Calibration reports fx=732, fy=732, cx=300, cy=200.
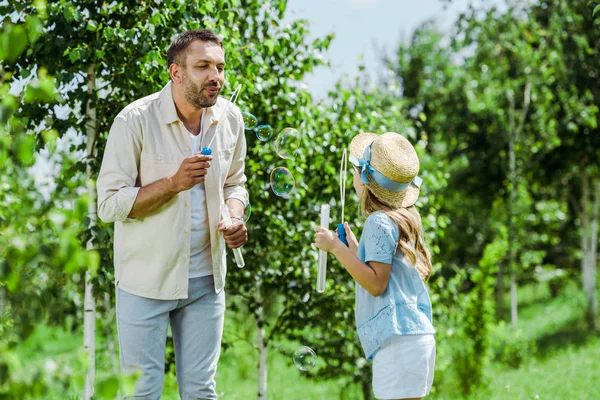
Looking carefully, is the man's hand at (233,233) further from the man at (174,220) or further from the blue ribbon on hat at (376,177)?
the blue ribbon on hat at (376,177)

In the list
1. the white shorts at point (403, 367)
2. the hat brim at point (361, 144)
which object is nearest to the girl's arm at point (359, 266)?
the white shorts at point (403, 367)

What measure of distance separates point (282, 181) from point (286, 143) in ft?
1.12

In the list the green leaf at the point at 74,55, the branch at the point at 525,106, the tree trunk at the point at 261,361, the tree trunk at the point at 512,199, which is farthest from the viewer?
the tree trunk at the point at 512,199

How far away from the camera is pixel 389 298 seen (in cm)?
300

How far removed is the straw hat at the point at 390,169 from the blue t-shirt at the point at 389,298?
14 cm

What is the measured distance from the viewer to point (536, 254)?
13102mm

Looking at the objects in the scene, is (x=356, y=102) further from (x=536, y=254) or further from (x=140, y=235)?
(x=536, y=254)

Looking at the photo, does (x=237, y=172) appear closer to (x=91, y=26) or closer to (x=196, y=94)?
(x=196, y=94)

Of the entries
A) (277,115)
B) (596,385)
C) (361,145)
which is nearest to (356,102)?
(277,115)

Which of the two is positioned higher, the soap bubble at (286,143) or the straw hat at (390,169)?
the soap bubble at (286,143)

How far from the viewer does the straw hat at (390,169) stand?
121 inches

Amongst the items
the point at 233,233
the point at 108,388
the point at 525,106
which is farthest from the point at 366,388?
the point at 525,106

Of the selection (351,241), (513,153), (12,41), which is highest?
(513,153)

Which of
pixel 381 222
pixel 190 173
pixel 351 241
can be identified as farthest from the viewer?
pixel 351 241
